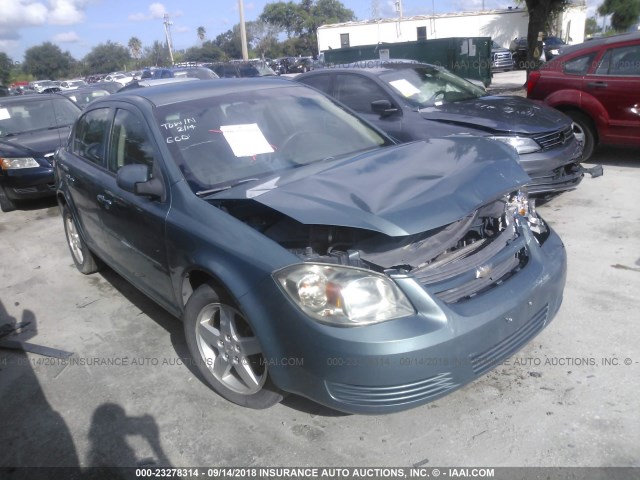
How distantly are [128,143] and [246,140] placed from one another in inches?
34.0

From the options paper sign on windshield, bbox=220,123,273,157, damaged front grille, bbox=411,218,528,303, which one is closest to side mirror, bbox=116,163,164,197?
paper sign on windshield, bbox=220,123,273,157

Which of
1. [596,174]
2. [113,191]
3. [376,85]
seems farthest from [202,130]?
[596,174]

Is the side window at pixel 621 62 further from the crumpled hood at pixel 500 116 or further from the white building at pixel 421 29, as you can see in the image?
the white building at pixel 421 29

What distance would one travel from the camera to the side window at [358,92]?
6562mm

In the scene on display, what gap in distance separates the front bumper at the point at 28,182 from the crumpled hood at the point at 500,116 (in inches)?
204

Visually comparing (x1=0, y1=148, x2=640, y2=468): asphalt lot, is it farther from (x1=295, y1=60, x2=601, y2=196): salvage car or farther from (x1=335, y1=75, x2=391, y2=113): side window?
(x1=335, y1=75, x2=391, y2=113): side window

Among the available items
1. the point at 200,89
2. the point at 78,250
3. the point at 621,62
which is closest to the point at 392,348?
the point at 200,89

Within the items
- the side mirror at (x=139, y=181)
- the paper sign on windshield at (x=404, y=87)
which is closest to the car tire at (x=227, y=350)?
the side mirror at (x=139, y=181)

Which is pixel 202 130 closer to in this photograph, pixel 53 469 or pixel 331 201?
pixel 331 201

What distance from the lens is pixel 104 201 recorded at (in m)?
3.93

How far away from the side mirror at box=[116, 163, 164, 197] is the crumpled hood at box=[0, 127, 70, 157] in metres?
5.23

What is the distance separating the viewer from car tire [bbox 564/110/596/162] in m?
7.30

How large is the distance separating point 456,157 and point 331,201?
92cm

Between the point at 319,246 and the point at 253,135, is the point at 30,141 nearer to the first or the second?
the point at 253,135
